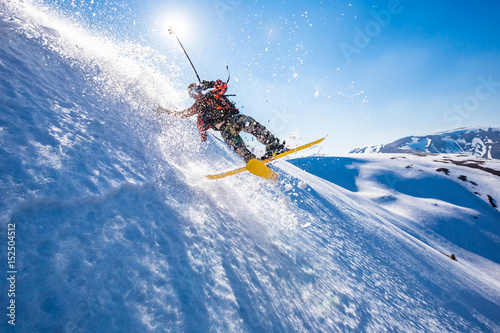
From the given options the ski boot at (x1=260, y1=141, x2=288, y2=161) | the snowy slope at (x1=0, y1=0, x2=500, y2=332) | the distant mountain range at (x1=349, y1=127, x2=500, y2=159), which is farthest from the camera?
the distant mountain range at (x1=349, y1=127, x2=500, y2=159)

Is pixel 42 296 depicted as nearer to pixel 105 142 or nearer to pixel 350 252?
pixel 105 142

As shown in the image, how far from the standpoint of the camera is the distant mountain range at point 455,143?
147m

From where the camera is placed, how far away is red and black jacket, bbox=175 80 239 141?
19.4ft

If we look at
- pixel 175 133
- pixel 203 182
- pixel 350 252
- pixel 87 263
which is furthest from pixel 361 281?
pixel 175 133

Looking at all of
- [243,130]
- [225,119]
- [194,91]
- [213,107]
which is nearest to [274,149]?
[243,130]

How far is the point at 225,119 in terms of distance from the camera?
617cm

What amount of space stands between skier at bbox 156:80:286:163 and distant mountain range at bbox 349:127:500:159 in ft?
580

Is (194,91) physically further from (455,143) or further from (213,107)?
(455,143)

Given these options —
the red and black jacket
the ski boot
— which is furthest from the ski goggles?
the ski boot

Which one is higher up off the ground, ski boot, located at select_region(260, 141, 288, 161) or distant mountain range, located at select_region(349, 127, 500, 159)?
distant mountain range, located at select_region(349, 127, 500, 159)

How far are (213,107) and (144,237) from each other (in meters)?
4.59

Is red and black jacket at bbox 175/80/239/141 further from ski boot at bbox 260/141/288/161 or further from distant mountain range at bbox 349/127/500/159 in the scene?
distant mountain range at bbox 349/127/500/159

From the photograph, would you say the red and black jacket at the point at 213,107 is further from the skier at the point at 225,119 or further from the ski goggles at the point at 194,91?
the ski goggles at the point at 194,91

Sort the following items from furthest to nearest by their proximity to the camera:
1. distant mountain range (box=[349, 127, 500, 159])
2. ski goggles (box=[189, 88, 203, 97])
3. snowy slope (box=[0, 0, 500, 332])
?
distant mountain range (box=[349, 127, 500, 159]) < ski goggles (box=[189, 88, 203, 97]) < snowy slope (box=[0, 0, 500, 332])
